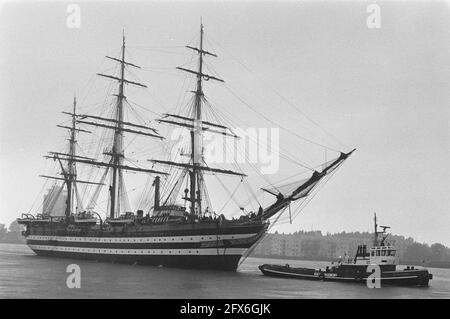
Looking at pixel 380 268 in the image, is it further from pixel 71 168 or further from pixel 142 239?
pixel 71 168

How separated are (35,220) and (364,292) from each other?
177ft

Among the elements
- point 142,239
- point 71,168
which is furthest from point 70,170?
point 142,239

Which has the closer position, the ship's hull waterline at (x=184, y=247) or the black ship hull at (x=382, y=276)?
the black ship hull at (x=382, y=276)

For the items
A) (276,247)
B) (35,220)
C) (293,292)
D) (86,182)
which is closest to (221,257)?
(293,292)

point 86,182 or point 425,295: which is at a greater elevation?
point 86,182

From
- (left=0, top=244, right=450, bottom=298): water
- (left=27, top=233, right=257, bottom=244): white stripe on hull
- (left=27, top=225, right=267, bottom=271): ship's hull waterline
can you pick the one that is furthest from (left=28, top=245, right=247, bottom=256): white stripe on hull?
(left=0, top=244, right=450, bottom=298): water

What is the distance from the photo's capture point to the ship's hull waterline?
1868 inches

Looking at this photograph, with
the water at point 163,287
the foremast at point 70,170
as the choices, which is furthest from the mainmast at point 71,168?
the water at point 163,287

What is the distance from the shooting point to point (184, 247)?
4941 cm

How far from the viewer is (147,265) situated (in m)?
53.0

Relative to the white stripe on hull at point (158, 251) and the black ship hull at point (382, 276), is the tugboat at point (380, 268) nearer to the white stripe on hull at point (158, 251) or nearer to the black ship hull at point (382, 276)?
the black ship hull at point (382, 276)

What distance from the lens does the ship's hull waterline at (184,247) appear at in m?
47.4

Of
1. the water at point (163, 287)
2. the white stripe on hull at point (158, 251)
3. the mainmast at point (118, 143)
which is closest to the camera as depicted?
the water at point (163, 287)
